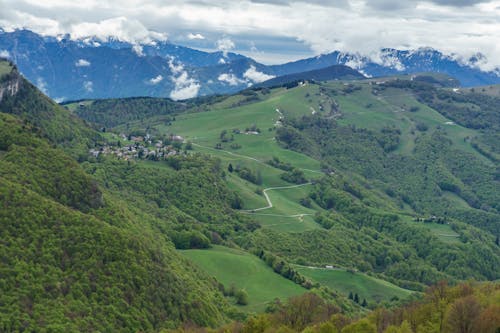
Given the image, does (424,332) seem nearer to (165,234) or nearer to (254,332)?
(254,332)

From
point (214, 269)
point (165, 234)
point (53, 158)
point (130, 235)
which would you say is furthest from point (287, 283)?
point (53, 158)

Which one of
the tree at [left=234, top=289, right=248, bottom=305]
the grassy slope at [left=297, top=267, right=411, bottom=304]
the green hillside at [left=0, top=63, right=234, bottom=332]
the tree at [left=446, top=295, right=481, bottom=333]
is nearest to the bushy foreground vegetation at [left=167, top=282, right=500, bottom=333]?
the tree at [left=446, top=295, right=481, bottom=333]

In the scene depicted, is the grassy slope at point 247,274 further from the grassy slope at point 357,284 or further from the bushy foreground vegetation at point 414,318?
the bushy foreground vegetation at point 414,318

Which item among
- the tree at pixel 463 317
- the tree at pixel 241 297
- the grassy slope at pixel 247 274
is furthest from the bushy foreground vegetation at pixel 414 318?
the grassy slope at pixel 247 274

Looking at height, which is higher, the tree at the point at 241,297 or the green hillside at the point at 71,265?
the green hillside at the point at 71,265

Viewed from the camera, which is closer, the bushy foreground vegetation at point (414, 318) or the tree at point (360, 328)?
the bushy foreground vegetation at point (414, 318)

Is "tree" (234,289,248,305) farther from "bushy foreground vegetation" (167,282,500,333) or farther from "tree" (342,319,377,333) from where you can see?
"tree" (342,319,377,333)
